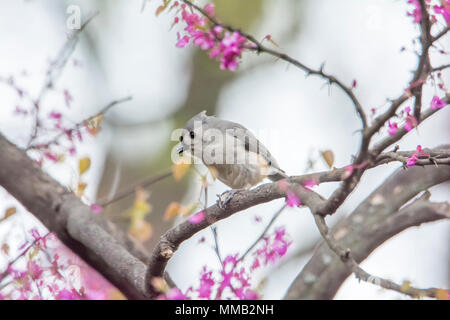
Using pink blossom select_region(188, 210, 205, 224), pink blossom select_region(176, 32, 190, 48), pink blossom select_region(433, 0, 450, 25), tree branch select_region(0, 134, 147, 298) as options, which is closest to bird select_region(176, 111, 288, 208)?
tree branch select_region(0, 134, 147, 298)

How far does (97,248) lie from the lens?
258 centimetres

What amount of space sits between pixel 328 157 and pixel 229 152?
→ 1.40 m

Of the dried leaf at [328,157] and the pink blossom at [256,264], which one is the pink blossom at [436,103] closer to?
the dried leaf at [328,157]

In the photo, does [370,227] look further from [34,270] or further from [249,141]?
[34,270]

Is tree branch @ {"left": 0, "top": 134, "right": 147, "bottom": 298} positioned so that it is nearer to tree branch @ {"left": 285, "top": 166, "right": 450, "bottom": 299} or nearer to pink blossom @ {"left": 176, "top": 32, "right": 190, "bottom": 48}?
tree branch @ {"left": 285, "top": 166, "right": 450, "bottom": 299}

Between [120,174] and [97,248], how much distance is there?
2.12 meters

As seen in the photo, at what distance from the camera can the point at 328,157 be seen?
5.08ft

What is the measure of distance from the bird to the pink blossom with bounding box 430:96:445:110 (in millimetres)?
1101

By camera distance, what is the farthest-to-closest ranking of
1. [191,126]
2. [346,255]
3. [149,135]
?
1. [149,135]
2. [191,126]
3. [346,255]

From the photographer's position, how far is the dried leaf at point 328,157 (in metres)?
1.54

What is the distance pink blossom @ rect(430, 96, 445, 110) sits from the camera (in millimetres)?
1768
